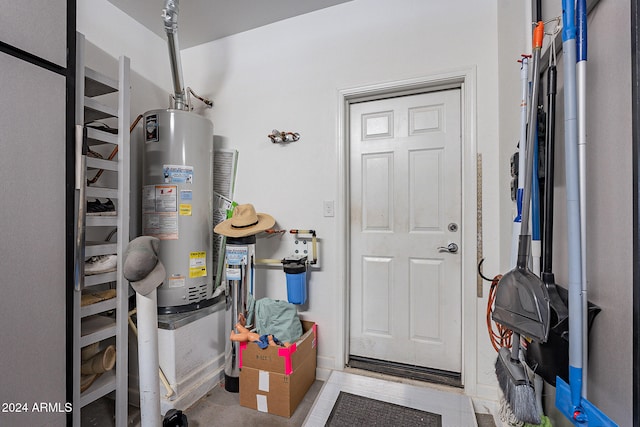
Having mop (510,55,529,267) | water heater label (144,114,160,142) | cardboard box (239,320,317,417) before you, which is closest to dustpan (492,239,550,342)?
mop (510,55,529,267)

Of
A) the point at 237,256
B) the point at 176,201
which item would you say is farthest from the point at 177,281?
the point at 176,201

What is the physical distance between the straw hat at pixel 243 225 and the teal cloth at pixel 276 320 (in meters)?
0.50

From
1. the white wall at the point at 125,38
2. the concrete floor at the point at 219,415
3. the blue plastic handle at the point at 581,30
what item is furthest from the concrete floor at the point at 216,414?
the white wall at the point at 125,38

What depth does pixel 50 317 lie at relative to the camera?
115 cm

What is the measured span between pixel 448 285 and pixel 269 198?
4.99ft

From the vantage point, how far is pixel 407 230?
203 centimetres

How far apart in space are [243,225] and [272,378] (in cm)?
98

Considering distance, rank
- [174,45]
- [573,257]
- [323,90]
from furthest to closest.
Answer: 1. [323,90]
2. [174,45]
3. [573,257]

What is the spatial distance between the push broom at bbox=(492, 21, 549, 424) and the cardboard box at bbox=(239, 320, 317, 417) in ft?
3.63

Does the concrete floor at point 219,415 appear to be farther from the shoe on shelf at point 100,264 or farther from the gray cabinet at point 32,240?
the shoe on shelf at point 100,264

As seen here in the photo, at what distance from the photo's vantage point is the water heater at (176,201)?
186cm

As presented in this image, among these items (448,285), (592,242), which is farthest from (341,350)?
(592,242)

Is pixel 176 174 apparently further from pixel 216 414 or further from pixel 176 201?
pixel 216 414

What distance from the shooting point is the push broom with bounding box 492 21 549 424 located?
86cm
